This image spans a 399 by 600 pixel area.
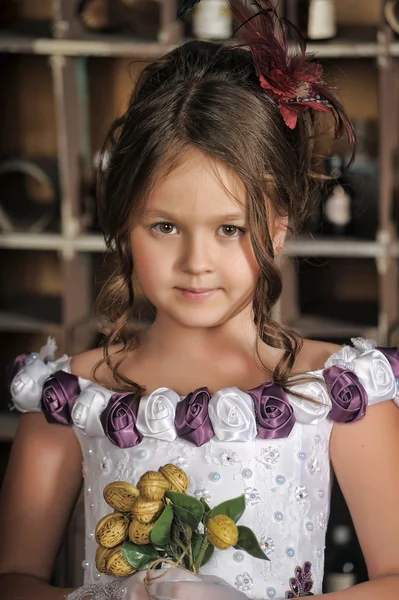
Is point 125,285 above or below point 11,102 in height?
below

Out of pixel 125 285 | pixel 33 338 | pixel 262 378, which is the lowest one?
pixel 33 338

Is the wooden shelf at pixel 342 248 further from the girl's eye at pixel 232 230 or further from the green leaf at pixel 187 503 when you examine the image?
the green leaf at pixel 187 503

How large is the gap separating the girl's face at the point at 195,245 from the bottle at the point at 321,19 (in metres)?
1.46

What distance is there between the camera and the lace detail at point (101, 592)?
0.92 m

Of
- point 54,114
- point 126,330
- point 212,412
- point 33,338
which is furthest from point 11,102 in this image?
point 212,412

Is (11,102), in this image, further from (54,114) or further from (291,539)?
(291,539)

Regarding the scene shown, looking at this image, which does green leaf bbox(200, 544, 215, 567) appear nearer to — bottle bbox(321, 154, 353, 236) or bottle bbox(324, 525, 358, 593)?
bottle bbox(324, 525, 358, 593)

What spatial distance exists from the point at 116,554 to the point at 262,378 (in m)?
0.31

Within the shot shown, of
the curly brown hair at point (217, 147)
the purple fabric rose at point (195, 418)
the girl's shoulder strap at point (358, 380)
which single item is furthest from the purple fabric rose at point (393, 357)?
the purple fabric rose at point (195, 418)

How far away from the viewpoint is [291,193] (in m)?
1.06

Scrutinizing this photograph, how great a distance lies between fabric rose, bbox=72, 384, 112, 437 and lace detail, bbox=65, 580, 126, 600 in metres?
0.19

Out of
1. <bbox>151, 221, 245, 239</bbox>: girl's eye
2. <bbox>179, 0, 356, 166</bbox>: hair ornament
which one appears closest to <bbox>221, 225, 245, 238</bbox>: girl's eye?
<bbox>151, 221, 245, 239</bbox>: girl's eye

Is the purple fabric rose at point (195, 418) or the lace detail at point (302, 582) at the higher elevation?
the purple fabric rose at point (195, 418)

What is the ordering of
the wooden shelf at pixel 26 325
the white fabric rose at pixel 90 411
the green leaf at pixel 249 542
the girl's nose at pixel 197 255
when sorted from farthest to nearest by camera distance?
the wooden shelf at pixel 26 325, the white fabric rose at pixel 90 411, the girl's nose at pixel 197 255, the green leaf at pixel 249 542
